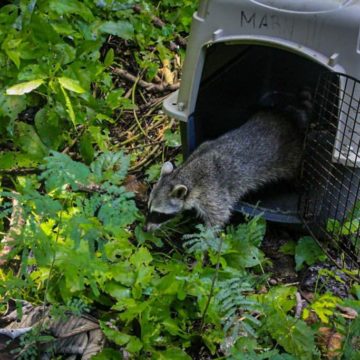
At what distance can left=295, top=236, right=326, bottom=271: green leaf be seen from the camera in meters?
3.74

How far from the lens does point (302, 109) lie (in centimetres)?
458

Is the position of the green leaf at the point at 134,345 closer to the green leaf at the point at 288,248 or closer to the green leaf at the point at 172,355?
the green leaf at the point at 172,355

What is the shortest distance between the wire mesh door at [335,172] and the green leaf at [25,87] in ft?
5.32

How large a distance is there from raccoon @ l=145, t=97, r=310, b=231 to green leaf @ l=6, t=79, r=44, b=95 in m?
0.99

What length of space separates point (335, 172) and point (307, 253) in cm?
52

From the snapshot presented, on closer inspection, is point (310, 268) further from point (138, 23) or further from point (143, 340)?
point (138, 23)

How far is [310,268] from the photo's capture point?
3.74 metres

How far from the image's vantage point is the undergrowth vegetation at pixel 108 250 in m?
2.80

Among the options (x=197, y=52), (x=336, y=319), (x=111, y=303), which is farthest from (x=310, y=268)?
(x=197, y=52)

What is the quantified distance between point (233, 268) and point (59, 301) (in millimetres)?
934

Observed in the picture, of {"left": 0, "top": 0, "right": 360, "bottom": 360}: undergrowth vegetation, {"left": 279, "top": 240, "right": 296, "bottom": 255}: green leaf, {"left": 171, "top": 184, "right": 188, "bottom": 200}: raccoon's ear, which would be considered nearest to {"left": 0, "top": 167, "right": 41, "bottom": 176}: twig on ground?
{"left": 0, "top": 0, "right": 360, "bottom": 360}: undergrowth vegetation

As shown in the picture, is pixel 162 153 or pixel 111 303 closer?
pixel 111 303

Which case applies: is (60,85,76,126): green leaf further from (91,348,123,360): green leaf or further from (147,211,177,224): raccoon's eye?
(91,348,123,360): green leaf

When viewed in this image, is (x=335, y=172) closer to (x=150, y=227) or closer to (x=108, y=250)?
(x=150, y=227)
